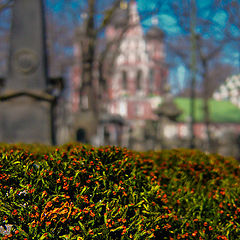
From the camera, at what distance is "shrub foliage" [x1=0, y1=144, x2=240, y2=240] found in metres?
2.60

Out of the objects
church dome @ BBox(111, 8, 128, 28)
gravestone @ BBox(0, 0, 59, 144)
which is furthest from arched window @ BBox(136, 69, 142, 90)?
gravestone @ BBox(0, 0, 59, 144)

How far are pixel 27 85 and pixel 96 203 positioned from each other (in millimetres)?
8142

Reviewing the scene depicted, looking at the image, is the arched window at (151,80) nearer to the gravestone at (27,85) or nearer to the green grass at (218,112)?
the green grass at (218,112)

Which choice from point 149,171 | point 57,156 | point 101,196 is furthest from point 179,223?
point 57,156

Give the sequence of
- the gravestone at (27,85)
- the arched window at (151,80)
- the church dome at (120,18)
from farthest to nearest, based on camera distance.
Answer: the arched window at (151,80) → the church dome at (120,18) → the gravestone at (27,85)

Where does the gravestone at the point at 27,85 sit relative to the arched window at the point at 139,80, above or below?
below

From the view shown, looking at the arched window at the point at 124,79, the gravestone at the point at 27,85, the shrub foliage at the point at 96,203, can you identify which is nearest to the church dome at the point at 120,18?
the gravestone at the point at 27,85

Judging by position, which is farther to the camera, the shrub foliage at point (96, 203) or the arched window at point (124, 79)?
the arched window at point (124, 79)

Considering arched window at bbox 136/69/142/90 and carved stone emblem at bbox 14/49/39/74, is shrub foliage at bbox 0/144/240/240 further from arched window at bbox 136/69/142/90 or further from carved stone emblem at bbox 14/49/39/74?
arched window at bbox 136/69/142/90

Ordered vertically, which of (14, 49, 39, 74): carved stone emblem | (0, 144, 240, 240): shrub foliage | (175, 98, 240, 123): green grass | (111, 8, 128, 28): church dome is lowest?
(0, 144, 240, 240): shrub foliage

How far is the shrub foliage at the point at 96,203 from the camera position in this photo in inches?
103

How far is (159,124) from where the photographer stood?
64.0ft

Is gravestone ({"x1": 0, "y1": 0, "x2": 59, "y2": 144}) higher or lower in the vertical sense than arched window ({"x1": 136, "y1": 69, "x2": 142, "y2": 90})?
lower

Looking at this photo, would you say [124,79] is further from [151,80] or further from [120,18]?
[120,18]
